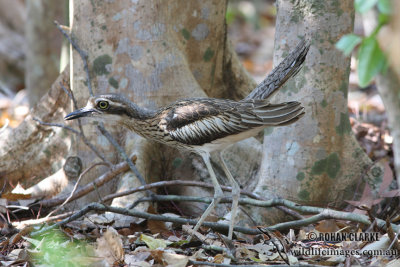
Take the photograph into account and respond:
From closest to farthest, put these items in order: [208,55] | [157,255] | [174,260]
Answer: [174,260] < [157,255] < [208,55]

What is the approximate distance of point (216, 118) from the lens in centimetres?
457

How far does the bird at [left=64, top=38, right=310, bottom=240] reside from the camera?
450 cm

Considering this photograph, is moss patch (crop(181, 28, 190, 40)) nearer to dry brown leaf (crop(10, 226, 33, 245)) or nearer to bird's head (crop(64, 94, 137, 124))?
bird's head (crop(64, 94, 137, 124))

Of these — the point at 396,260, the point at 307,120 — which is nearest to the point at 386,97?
the point at 396,260

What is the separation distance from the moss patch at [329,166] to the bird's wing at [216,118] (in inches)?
33.6

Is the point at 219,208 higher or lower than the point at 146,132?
lower

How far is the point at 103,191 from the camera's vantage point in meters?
5.58

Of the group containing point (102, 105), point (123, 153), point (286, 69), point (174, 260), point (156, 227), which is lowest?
point (156, 227)

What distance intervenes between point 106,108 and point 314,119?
1.87m

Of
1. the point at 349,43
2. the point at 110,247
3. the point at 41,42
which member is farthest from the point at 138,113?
A: the point at 41,42

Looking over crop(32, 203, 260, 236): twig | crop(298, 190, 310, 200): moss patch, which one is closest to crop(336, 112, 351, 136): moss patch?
crop(298, 190, 310, 200): moss patch

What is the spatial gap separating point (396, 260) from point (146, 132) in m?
2.32

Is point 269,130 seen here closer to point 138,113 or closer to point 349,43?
point 138,113

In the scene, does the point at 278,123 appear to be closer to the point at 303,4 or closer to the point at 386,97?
the point at 303,4
